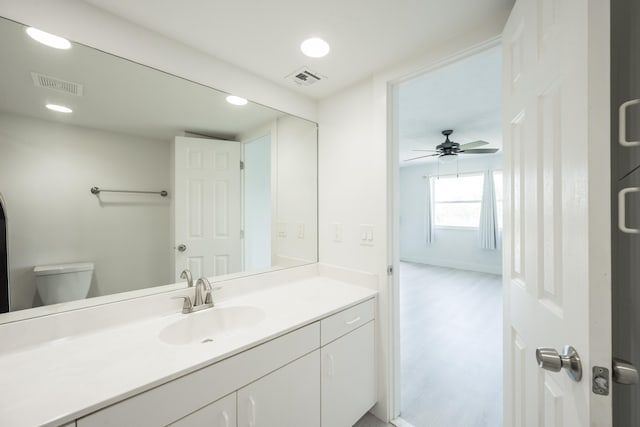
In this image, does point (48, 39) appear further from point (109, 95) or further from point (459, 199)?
point (459, 199)

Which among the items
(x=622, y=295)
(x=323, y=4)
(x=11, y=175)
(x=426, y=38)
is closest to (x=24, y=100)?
(x=11, y=175)

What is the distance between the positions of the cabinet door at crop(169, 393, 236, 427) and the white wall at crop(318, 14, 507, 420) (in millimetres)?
1012

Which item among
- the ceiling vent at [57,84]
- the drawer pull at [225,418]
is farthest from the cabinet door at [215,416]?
the ceiling vent at [57,84]

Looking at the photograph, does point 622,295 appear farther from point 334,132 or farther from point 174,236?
point 174,236

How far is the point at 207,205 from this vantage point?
63.4 inches

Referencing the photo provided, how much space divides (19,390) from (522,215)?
1.72 m

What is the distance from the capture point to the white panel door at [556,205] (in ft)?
1.70

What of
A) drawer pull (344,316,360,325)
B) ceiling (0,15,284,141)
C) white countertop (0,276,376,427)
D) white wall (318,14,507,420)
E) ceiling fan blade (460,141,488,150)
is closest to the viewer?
white countertop (0,276,376,427)

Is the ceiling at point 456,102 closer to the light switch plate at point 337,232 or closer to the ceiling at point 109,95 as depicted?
the light switch plate at point 337,232

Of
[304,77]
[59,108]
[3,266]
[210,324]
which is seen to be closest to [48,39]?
[59,108]

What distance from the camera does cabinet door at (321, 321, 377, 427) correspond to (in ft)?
4.27

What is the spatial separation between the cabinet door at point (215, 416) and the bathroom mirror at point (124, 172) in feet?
2.35

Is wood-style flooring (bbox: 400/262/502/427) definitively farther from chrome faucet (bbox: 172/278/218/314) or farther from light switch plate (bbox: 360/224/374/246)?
chrome faucet (bbox: 172/278/218/314)

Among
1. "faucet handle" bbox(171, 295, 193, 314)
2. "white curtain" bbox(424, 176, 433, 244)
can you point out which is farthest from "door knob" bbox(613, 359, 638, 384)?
"white curtain" bbox(424, 176, 433, 244)
